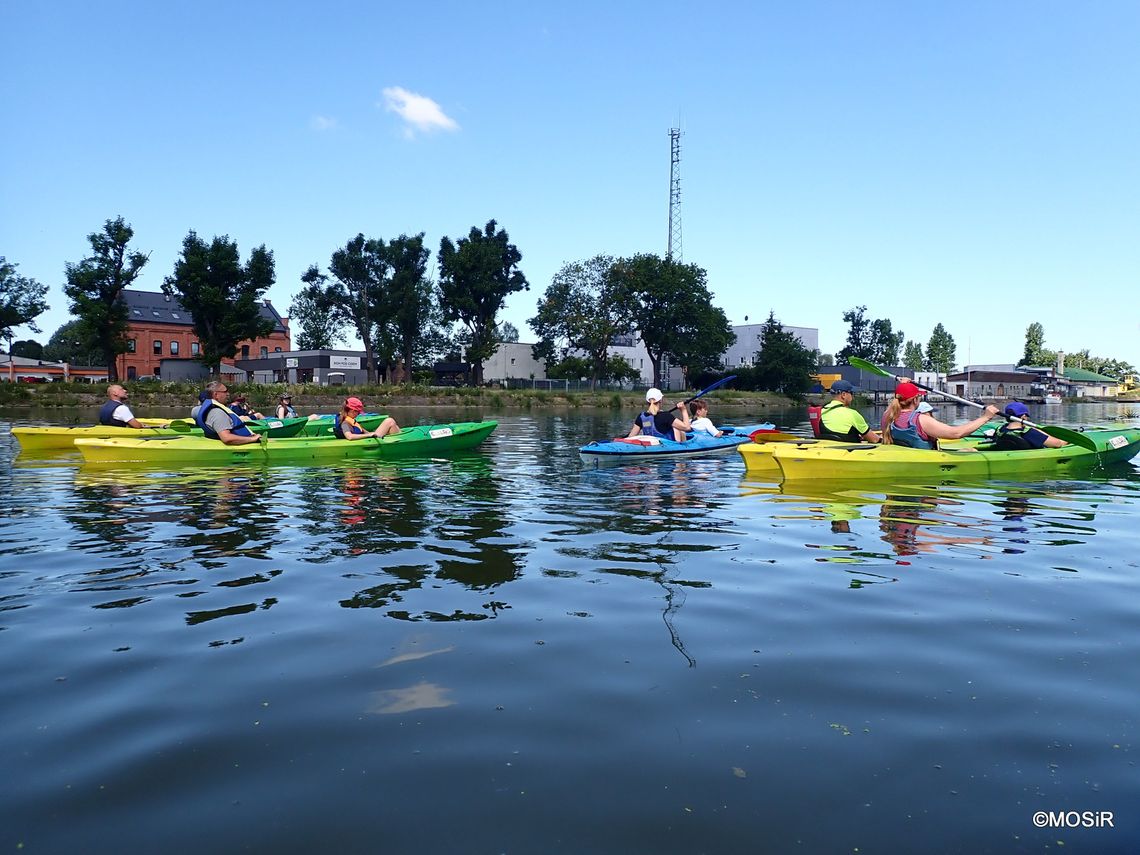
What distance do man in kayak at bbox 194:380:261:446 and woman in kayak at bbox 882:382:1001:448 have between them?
36.0 ft

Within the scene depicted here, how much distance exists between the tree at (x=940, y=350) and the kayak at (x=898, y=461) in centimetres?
13208

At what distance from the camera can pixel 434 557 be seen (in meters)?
7.53

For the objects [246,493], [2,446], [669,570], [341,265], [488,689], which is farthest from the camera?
[341,265]

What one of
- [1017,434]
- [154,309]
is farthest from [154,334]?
[1017,434]

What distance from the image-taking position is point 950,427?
42.3 feet

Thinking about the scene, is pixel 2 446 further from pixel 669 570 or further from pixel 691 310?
pixel 691 310

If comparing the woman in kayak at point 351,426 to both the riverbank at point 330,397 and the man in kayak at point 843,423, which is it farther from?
the riverbank at point 330,397

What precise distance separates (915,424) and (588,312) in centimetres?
5620

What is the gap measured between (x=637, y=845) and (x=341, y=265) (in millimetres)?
68179

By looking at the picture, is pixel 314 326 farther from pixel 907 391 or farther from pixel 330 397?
pixel 907 391

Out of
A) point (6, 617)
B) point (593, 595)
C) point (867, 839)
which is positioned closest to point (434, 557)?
point (593, 595)

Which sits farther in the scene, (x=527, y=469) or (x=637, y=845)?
(x=527, y=469)

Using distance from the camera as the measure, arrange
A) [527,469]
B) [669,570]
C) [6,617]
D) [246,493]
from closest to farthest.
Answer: [6,617]
[669,570]
[246,493]
[527,469]

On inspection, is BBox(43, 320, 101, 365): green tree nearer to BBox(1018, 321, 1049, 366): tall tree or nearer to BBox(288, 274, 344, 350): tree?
BBox(288, 274, 344, 350): tree
